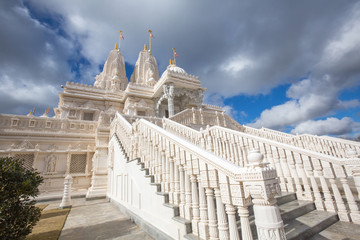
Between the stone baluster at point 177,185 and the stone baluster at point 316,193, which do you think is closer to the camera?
the stone baluster at point 177,185

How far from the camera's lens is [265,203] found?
1519 millimetres

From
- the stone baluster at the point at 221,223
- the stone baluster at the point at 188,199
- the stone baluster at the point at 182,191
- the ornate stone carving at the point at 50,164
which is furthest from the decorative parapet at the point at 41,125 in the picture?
the stone baluster at the point at 221,223

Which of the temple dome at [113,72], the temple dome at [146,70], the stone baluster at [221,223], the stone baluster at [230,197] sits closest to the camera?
the stone baluster at [230,197]

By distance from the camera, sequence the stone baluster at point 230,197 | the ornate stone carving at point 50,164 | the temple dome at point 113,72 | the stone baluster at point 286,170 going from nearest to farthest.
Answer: the stone baluster at point 230,197
the stone baluster at point 286,170
the ornate stone carving at point 50,164
the temple dome at point 113,72

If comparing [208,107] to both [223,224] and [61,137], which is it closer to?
[61,137]

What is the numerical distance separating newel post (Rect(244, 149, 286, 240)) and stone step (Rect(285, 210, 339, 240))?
1306 millimetres

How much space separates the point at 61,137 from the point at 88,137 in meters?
1.64

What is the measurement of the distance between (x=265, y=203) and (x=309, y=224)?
→ 225 cm

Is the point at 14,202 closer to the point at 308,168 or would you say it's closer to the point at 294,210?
the point at 294,210

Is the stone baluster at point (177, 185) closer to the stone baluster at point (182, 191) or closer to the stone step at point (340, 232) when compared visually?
the stone baluster at point (182, 191)

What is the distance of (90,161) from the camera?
11195mm

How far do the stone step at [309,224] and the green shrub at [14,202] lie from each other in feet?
14.9

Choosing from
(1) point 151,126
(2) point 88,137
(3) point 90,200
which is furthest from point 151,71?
(1) point 151,126

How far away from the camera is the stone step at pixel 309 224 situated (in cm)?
250
